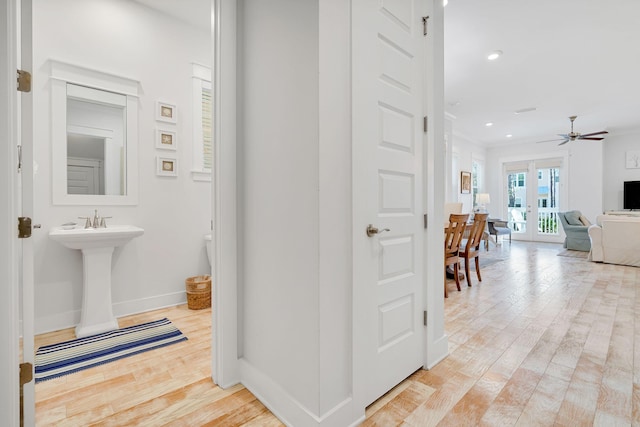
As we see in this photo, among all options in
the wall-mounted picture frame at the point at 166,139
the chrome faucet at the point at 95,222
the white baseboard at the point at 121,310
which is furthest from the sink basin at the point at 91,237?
the wall-mounted picture frame at the point at 166,139

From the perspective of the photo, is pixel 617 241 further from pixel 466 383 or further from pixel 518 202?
pixel 466 383

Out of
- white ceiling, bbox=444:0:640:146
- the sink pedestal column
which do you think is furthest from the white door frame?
white ceiling, bbox=444:0:640:146

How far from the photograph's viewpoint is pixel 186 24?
325 centimetres

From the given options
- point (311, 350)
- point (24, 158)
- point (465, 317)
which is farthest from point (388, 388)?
point (24, 158)

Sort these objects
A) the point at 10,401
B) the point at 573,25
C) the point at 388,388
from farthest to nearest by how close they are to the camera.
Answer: the point at 573,25, the point at 388,388, the point at 10,401

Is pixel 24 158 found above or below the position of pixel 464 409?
above

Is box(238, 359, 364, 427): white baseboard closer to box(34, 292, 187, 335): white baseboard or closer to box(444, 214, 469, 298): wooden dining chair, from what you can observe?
box(34, 292, 187, 335): white baseboard

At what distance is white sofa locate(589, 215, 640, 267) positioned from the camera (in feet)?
16.4

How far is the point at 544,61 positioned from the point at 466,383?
169 inches

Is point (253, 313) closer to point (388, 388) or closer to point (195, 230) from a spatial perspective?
point (388, 388)

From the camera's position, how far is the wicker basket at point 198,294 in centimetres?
304

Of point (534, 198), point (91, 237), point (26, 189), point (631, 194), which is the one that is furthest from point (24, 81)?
point (631, 194)

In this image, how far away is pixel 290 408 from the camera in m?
1.46

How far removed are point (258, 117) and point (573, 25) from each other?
145 inches
